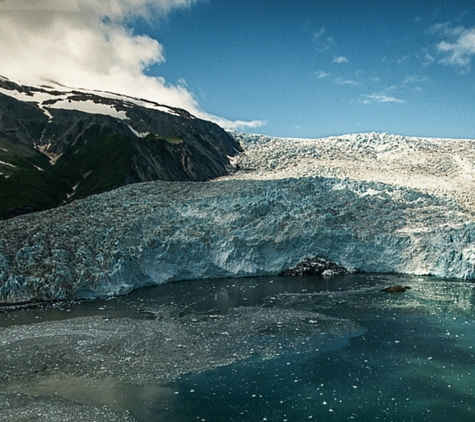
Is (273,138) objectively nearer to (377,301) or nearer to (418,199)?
(418,199)

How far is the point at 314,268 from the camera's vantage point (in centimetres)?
3184

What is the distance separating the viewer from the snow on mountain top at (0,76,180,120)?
8350cm

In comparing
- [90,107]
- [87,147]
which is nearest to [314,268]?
[87,147]

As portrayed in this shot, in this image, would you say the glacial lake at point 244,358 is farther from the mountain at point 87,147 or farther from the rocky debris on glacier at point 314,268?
the mountain at point 87,147

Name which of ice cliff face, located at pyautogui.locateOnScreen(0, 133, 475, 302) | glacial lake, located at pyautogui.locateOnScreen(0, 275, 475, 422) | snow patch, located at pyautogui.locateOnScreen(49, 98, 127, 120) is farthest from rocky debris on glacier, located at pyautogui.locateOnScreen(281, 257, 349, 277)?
snow patch, located at pyautogui.locateOnScreen(49, 98, 127, 120)

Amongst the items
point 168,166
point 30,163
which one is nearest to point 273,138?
point 168,166

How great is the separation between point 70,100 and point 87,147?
2710cm

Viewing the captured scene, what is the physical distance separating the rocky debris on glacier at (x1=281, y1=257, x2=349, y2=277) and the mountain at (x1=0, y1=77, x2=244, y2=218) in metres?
27.2

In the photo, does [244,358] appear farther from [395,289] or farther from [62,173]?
[62,173]

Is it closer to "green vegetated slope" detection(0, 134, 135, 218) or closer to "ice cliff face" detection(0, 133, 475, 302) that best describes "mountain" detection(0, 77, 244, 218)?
"green vegetated slope" detection(0, 134, 135, 218)

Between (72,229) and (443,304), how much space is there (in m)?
21.6

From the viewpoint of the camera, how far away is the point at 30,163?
63469mm

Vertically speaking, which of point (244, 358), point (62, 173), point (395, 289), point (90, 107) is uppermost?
point (90, 107)

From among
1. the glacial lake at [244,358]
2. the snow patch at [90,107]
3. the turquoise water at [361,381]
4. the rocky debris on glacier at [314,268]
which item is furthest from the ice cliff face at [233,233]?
the snow patch at [90,107]
